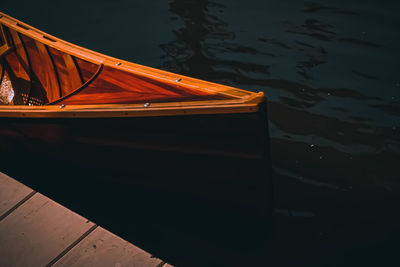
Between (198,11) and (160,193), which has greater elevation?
(198,11)

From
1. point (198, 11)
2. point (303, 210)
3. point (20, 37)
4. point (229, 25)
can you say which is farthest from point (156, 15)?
point (303, 210)

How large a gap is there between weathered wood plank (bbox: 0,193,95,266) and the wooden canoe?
23.6 inches

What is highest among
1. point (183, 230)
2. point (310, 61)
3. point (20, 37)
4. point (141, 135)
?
point (20, 37)

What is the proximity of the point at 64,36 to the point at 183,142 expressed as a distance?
524 cm

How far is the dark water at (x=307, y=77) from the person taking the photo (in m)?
3.51

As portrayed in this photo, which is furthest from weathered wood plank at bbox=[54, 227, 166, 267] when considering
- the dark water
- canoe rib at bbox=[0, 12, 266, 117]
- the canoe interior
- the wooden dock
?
the dark water

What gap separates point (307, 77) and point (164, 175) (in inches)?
125

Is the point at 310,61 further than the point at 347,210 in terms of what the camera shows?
Yes

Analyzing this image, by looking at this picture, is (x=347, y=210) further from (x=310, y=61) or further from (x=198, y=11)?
(x=198, y=11)

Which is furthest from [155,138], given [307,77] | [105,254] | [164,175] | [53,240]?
[307,77]

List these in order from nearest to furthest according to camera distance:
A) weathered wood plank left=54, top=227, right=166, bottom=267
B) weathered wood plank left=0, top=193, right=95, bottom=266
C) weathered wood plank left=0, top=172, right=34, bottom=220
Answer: weathered wood plank left=54, top=227, right=166, bottom=267 < weathered wood plank left=0, top=193, right=95, bottom=266 < weathered wood plank left=0, top=172, right=34, bottom=220

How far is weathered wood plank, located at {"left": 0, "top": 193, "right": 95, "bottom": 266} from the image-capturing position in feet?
8.59

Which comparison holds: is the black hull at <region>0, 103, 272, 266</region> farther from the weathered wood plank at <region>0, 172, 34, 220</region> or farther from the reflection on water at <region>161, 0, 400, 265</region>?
the reflection on water at <region>161, 0, 400, 265</region>

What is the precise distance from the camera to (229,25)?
6.66 metres
